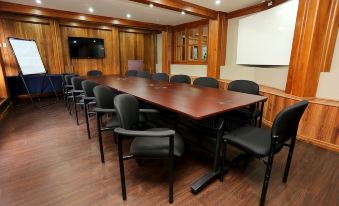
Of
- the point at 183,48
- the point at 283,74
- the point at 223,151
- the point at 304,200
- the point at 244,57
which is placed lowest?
the point at 304,200

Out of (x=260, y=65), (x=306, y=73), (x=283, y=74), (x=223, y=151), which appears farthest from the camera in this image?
(x=260, y=65)

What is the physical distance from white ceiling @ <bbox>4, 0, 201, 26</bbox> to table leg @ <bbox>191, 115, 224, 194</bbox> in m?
3.78

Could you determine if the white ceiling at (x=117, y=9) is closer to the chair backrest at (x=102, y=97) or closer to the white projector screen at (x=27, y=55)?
the white projector screen at (x=27, y=55)

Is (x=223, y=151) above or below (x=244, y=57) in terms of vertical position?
below

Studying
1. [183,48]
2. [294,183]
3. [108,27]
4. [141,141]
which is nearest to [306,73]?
[294,183]

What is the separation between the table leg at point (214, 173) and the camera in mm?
1684

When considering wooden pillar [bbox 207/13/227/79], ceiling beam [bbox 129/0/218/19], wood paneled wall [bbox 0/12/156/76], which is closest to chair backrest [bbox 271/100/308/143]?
ceiling beam [bbox 129/0/218/19]

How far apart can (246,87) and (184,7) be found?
2.51 meters

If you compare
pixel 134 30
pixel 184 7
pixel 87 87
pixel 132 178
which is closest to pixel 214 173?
pixel 132 178

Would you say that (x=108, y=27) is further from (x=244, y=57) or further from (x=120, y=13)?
(x=244, y=57)

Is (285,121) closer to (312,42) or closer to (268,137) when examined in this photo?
(268,137)

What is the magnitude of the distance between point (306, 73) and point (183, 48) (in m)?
4.54

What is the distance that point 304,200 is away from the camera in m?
1.60

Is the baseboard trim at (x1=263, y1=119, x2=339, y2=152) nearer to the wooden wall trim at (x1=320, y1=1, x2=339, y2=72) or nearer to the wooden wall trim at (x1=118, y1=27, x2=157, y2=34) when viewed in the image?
the wooden wall trim at (x1=320, y1=1, x2=339, y2=72)
